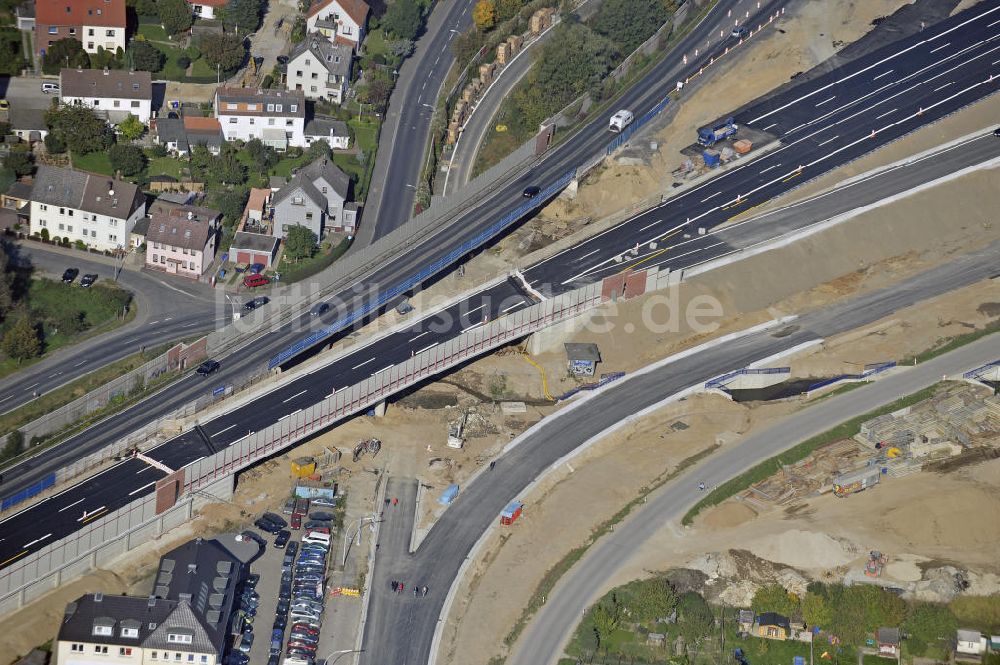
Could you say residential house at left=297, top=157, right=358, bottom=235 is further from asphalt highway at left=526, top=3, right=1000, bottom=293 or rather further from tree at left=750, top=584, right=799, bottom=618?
tree at left=750, top=584, right=799, bottom=618

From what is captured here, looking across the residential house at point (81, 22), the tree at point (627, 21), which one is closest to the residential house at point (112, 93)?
the residential house at point (81, 22)

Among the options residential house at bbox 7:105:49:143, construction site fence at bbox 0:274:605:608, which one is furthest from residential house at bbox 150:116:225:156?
construction site fence at bbox 0:274:605:608

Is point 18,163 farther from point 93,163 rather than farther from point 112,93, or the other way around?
point 112,93

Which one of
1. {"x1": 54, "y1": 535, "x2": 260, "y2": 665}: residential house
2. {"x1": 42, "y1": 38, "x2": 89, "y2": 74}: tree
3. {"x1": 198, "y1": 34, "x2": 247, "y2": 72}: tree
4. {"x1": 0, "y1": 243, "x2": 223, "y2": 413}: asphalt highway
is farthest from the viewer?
{"x1": 198, "y1": 34, "x2": 247, "y2": 72}: tree

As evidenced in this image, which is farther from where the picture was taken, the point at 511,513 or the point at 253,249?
the point at 253,249

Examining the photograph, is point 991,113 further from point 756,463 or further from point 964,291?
point 756,463

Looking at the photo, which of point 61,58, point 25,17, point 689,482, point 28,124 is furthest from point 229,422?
point 25,17
